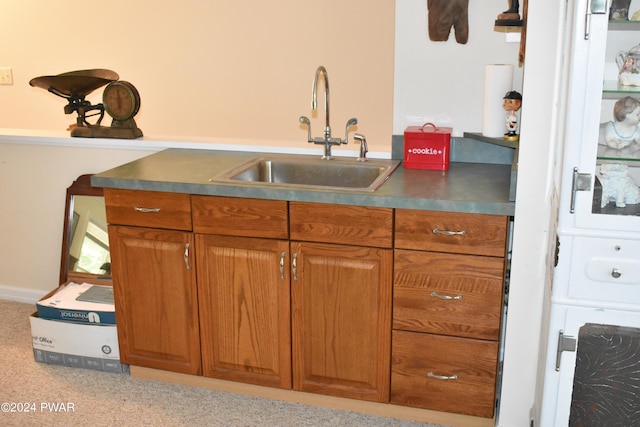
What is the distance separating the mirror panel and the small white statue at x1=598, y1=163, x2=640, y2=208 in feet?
7.19

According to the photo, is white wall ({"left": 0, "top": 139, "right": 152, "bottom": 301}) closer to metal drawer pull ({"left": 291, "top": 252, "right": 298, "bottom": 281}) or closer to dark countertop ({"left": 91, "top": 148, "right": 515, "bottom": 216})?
dark countertop ({"left": 91, "top": 148, "right": 515, "bottom": 216})

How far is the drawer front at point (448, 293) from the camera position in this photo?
2291mm

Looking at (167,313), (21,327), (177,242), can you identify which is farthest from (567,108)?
(21,327)

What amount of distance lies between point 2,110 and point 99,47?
0.97 meters

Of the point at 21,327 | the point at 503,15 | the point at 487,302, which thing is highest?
the point at 503,15

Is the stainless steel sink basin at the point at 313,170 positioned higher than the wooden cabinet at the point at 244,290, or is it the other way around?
the stainless steel sink basin at the point at 313,170

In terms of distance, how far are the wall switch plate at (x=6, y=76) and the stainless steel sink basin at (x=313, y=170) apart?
3.04 m

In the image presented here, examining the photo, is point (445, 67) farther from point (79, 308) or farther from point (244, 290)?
point (79, 308)

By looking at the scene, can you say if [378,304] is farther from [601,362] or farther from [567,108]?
[567,108]

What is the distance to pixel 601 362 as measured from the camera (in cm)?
202

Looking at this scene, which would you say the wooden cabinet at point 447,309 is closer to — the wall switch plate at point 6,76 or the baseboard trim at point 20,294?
the baseboard trim at point 20,294

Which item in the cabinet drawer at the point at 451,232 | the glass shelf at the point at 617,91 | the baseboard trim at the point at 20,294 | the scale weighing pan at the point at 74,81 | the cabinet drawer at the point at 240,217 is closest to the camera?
the glass shelf at the point at 617,91

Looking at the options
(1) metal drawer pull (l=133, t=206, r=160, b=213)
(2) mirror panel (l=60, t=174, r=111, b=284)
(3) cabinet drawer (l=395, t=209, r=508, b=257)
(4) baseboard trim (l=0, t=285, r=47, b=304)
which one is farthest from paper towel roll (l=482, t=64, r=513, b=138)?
(4) baseboard trim (l=0, t=285, r=47, b=304)

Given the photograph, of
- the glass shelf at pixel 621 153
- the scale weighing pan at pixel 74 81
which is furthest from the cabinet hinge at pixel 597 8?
the scale weighing pan at pixel 74 81
